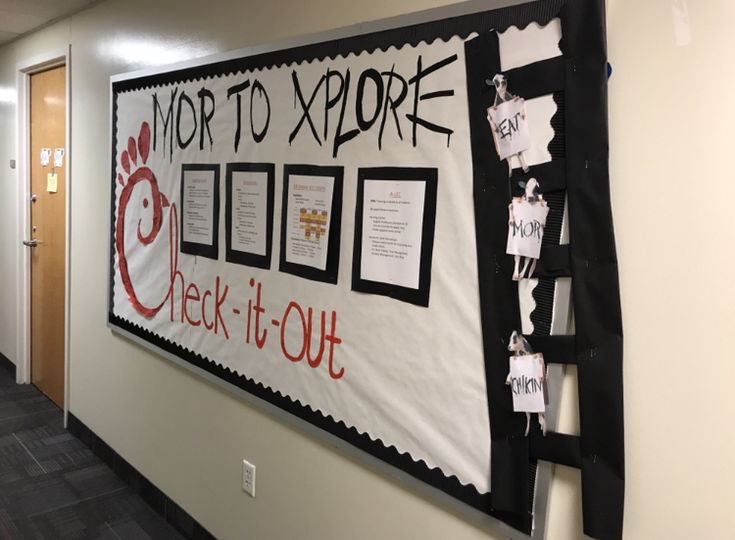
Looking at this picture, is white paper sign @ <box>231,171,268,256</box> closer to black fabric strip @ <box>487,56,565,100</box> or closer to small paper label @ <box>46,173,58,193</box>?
black fabric strip @ <box>487,56,565,100</box>

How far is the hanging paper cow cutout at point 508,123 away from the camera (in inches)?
47.3

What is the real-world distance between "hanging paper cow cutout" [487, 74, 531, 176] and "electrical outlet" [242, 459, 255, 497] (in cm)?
140

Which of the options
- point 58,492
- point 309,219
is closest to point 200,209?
point 309,219

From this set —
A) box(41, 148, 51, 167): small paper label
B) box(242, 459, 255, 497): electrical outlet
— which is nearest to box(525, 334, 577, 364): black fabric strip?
box(242, 459, 255, 497): electrical outlet

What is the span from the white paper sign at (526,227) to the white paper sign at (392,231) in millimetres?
250

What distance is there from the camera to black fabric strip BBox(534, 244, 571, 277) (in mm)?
1153

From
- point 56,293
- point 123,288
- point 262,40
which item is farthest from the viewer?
point 56,293

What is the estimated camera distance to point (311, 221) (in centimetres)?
171

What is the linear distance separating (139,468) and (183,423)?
0.51 metres

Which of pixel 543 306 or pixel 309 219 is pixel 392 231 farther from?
pixel 543 306

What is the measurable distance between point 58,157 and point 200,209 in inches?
71.4

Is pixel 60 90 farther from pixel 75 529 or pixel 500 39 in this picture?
pixel 500 39

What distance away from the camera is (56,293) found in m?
3.59

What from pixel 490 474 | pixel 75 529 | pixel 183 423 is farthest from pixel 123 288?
pixel 490 474
